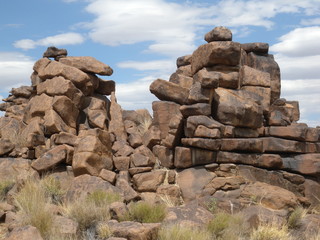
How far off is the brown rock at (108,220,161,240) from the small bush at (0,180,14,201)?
6184 mm

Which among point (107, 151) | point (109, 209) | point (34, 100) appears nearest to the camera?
point (109, 209)

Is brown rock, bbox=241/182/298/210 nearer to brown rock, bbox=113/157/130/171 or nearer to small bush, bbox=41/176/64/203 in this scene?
brown rock, bbox=113/157/130/171

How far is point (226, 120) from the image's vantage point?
16938 mm

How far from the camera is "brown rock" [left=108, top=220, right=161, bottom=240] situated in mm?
10383

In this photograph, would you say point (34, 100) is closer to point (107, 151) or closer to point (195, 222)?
point (107, 151)

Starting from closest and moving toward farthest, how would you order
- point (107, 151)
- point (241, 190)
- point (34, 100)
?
point (241, 190) < point (107, 151) < point (34, 100)

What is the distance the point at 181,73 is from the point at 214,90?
423 cm

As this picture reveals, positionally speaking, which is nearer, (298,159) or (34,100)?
(298,159)

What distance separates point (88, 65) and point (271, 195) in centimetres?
993

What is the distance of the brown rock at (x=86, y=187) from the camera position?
47.3ft

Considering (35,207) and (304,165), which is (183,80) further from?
(35,207)

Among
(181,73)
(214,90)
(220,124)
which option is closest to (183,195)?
(220,124)

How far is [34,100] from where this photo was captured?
66.5ft

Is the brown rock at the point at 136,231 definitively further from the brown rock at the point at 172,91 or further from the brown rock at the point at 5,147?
the brown rock at the point at 5,147
